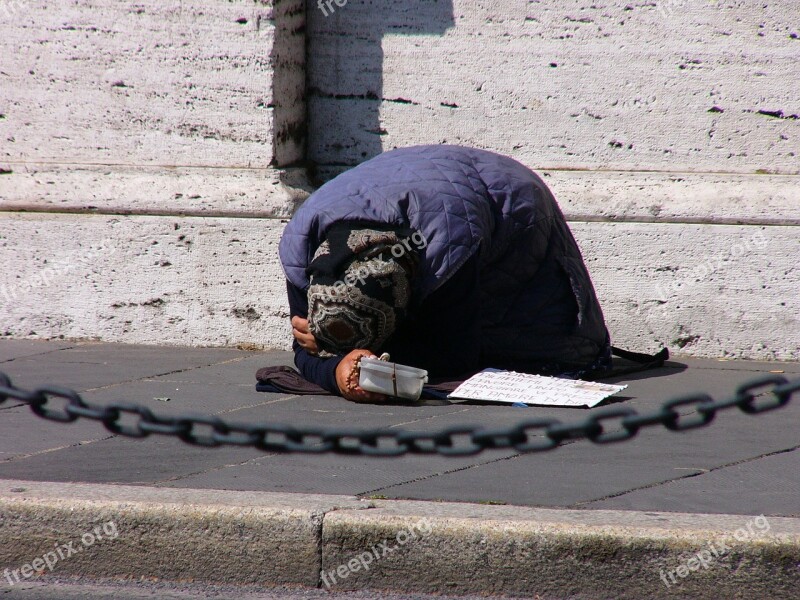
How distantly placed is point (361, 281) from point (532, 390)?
771mm

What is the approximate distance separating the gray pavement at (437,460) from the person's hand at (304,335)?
208 mm

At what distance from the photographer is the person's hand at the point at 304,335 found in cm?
402

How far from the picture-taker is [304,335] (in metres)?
4.05

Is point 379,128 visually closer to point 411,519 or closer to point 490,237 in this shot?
point 490,237

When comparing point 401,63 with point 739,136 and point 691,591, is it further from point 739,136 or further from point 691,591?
point 691,591

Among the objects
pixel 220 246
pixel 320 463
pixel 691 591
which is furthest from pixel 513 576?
pixel 220 246

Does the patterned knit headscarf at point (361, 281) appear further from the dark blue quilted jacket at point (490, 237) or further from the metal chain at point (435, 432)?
the metal chain at point (435, 432)

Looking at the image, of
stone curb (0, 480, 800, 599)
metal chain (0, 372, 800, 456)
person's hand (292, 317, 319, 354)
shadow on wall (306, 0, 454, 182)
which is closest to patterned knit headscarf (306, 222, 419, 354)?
person's hand (292, 317, 319, 354)

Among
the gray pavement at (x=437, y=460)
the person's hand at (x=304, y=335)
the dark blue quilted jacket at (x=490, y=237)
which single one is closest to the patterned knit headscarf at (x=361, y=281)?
the dark blue quilted jacket at (x=490, y=237)

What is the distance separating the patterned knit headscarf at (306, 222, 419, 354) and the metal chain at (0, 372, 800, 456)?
1759 millimetres

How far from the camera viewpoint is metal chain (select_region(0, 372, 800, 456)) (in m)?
1.77

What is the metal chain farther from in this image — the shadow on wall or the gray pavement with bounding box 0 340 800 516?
the shadow on wall

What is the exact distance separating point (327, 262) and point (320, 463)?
84cm

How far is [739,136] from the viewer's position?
17.0ft
